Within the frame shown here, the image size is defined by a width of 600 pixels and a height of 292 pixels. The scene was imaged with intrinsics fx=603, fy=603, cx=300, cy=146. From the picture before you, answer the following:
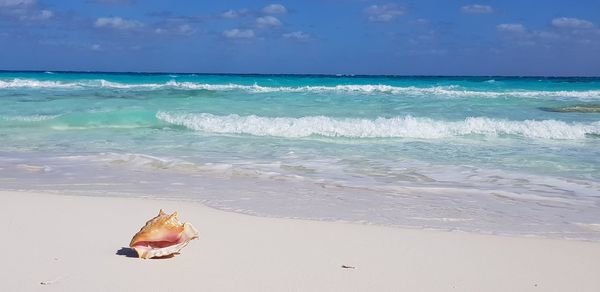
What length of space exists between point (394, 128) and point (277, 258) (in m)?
9.48

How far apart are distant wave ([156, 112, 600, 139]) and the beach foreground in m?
7.97

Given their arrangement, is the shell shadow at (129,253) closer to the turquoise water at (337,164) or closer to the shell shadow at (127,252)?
the shell shadow at (127,252)

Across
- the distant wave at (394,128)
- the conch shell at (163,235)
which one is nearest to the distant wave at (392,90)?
the distant wave at (394,128)

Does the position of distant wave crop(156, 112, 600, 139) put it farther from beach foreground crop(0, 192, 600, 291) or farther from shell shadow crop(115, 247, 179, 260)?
shell shadow crop(115, 247, 179, 260)

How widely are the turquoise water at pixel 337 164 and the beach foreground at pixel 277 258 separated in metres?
0.55

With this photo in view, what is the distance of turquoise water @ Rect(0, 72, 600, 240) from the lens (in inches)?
213

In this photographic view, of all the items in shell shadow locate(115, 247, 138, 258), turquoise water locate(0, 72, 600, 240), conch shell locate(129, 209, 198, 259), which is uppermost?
conch shell locate(129, 209, 198, 259)

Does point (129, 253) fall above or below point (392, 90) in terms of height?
below

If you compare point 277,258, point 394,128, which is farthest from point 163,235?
point 394,128

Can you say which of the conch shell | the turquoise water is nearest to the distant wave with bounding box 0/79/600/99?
the turquoise water

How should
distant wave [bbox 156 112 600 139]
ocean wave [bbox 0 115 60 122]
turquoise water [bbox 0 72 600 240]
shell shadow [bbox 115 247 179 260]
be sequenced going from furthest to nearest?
ocean wave [bbox 0 115 60 122], distant wave [bbox 156 112 600 139], turquoise water [bbox 0 72 600 240], shell shadow [bbox 115 247 179 260]

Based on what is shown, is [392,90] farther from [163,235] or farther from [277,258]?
[163,235]

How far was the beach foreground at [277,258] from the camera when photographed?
3.19 metres

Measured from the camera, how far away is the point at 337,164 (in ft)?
27.3
